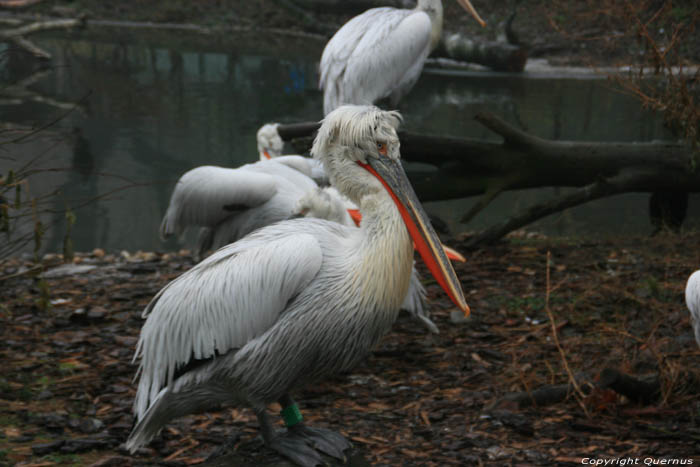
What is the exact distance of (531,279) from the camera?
14.5 feet

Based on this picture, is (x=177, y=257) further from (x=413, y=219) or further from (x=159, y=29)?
(x=159, y=29)

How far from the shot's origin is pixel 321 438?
7.73 ft

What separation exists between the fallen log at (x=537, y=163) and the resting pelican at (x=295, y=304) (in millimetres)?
2675

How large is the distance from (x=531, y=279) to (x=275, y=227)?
2.44 m

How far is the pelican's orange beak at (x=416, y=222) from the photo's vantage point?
2309 mm

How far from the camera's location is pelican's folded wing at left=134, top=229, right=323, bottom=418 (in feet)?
7.20

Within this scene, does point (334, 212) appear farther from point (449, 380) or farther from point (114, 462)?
point (114, 462)

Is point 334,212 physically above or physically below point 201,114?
above

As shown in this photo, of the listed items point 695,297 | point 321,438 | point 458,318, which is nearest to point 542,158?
point 458,318

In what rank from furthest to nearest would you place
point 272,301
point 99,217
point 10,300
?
point 99,217 < point 10,300 < point 272,301

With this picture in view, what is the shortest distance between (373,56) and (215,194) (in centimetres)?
180

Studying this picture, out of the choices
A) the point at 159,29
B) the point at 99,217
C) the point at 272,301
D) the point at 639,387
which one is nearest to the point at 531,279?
the point at 639,387

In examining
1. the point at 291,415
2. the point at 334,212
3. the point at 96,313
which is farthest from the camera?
the point at 96,313

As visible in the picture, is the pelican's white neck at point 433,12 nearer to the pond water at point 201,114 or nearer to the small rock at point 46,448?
the pond water at point 201,114
